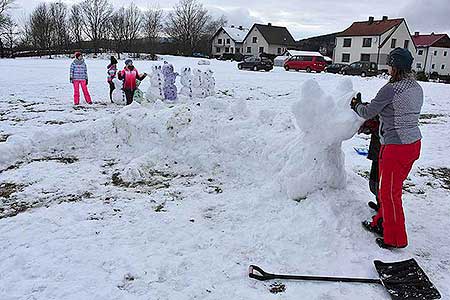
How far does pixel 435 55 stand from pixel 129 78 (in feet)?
221

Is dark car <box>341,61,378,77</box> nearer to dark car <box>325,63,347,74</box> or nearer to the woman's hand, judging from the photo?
dark car <box>325,63,347,74</box>

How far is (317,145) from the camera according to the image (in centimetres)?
451

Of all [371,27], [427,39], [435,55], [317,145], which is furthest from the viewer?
[427,39]

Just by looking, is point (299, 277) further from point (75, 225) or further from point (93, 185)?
point (93, 185)

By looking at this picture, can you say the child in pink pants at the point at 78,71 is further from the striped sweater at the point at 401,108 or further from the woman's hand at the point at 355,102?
the striped sweater at the point at 401,108

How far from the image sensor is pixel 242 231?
407 cm

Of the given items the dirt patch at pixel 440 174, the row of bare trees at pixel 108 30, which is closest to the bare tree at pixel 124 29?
the row of bare trees at pixel 108 30

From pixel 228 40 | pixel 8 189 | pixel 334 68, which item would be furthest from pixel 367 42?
pixel 8 189

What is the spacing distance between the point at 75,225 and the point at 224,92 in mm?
12927

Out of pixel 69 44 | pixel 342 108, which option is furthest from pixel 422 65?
pixel 342 108

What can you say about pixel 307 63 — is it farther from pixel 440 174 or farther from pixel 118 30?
pixel 118 30

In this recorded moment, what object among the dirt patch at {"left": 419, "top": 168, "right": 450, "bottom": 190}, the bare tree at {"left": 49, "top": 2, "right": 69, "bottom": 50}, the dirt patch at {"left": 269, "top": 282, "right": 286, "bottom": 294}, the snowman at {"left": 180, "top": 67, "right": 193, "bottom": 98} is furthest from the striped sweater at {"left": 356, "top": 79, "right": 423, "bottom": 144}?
the bare tree at {"left": 49, "top": 2, "right": 69, "bottom": 50}

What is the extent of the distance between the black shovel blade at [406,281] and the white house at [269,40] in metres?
70.4

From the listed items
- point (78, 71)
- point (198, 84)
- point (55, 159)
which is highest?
point (78, 71)
